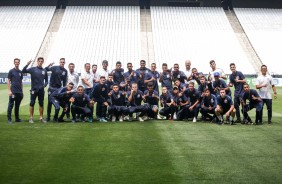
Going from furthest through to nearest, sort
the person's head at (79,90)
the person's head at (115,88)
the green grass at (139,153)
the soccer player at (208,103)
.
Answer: the person's head at (115,88) < the soccer player at (208,103) < the person's head at (79,90) < the green grass at (139,153)

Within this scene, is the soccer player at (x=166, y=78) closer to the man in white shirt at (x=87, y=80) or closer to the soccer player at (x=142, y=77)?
the soccer player at (x=142, y=77)

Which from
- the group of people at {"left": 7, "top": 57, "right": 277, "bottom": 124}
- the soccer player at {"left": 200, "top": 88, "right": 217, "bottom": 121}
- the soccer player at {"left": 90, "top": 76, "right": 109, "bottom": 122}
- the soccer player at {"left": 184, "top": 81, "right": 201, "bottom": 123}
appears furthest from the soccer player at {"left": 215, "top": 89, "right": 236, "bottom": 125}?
the soccer player at {"left": 90, "top": 76, "right": 109, "bottom": 122}

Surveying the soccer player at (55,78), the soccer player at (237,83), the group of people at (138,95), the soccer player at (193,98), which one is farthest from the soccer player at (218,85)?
the soccer player at (55,78)

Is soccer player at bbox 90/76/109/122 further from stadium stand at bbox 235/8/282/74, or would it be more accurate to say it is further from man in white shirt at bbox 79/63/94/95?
stadium stand at bbox 235/8/282/74

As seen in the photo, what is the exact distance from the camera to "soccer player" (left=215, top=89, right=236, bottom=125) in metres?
13.8

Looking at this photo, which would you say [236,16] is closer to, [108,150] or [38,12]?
[38,12]

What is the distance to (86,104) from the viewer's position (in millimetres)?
14398

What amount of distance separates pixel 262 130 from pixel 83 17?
37.5 meters

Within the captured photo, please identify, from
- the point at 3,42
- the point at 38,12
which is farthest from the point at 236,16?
the point at 3,42

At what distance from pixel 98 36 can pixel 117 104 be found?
1200 inches

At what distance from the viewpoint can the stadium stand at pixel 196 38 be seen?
41406 millimetres

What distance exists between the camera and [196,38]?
146ft

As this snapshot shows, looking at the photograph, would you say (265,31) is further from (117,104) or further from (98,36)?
(117,104)

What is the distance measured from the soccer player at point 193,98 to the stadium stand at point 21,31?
2873cm
